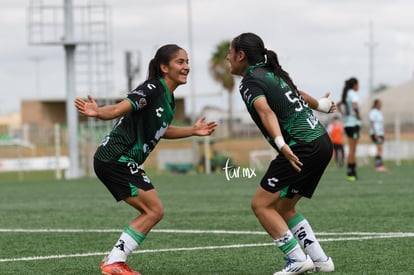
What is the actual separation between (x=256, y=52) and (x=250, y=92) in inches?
14.6

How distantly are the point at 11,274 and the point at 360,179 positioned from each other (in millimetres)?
13574

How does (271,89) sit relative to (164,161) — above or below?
above

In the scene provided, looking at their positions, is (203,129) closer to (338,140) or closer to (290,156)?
(290,156)

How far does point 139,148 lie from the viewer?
Result: 732 centimetres

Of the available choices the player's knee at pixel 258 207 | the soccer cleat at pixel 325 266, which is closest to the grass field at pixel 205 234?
Answer: the soccer cleat at pixel 325 266

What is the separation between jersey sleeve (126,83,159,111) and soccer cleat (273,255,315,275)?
1599 mm

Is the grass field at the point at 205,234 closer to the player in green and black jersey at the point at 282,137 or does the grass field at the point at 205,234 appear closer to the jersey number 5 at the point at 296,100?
the player in green and black jersey at the point at 282,137

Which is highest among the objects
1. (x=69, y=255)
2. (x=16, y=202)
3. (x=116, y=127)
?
(x=116, y=127)

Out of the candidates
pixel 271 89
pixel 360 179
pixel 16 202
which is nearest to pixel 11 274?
pixel 271 89

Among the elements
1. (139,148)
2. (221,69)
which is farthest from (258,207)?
(221,69)

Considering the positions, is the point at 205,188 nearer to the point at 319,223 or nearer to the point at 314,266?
the point at 319,223

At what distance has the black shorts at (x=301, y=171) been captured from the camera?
23.0 ft

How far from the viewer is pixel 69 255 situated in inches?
340

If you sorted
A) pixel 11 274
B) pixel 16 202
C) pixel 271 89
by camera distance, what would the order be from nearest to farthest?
pixel 271 89, pixel 11 274, pixel 16 202
